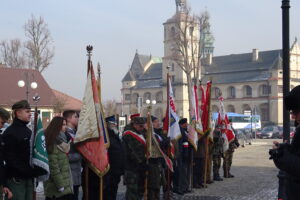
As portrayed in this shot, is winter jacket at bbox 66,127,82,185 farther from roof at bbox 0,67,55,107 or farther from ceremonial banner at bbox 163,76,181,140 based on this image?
roof at bbox 0,67,55,107

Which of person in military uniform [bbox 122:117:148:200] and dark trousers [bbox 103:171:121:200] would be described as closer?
dark trousers [bbox 103:171:121:200]

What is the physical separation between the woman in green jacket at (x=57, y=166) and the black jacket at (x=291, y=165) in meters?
3.91

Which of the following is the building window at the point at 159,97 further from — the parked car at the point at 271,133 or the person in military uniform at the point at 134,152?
the person in military uniform at the point at 134,152

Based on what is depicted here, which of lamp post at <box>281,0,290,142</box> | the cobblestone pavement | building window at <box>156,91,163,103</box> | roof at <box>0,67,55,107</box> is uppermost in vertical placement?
building window at <box>156,91,163,103</box>

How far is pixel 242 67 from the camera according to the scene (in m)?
108

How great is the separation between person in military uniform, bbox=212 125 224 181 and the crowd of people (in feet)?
A: 7.65

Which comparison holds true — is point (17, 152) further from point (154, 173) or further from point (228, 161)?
point (228, 161)

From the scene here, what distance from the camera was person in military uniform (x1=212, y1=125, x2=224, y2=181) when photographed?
48.8 ft

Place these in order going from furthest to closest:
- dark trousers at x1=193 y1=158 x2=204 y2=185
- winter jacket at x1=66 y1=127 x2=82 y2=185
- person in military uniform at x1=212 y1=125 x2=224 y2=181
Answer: person in military uniform at x1=212 y1=125 x2=224 y2=181 → dark trousers at x1=193 y1=158 x2=204 y2=185 → winter jacket at x1=66 y1=127 x2=82 y2=185

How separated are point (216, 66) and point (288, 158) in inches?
4380

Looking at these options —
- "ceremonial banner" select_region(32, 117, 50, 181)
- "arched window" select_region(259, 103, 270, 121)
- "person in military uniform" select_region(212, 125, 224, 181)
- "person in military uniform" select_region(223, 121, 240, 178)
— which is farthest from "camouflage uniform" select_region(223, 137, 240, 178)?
"arched window" select_region(259, 103, 270, 121)

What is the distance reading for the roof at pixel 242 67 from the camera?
101 metres

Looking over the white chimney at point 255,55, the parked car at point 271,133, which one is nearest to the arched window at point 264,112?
the white chimney at point 255,55

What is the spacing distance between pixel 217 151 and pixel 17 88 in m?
33.6
